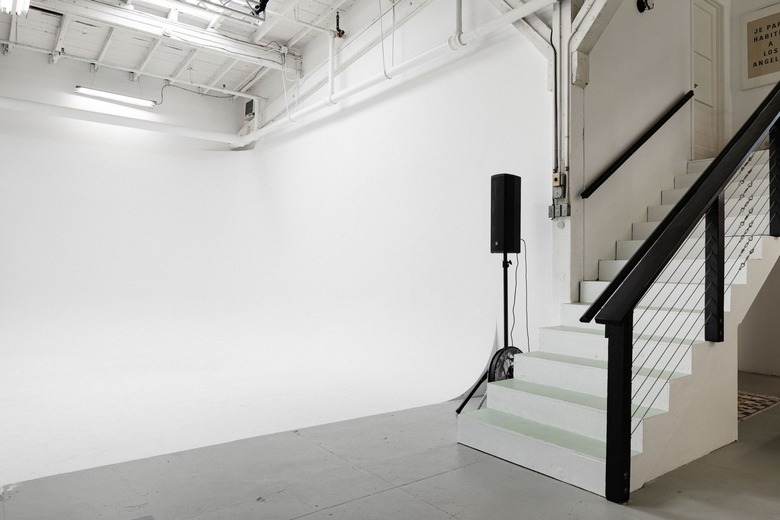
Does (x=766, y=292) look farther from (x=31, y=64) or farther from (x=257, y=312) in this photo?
(x=31, y=64)

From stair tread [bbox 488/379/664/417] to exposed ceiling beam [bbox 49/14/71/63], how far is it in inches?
256

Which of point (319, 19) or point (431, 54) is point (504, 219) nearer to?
point (431, 54)

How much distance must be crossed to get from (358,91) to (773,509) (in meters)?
5.40

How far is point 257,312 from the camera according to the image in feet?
27.2

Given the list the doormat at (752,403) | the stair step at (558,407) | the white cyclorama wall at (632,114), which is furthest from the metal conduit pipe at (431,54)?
the doormat at (752,403)

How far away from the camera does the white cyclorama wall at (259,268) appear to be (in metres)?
4.33

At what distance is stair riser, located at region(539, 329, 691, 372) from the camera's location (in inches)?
112

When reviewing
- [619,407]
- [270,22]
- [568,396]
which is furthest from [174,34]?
[619,407]

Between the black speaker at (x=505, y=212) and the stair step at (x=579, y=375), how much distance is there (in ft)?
2.67

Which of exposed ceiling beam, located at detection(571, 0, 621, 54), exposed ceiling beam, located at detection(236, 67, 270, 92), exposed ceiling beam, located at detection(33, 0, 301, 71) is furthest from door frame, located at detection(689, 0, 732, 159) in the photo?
exposed ceiling beam, located at detection(236, 67, 270, 92)

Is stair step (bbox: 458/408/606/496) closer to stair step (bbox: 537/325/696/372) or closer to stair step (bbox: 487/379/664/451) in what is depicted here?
stair step (bbox: 487/379/664/451)

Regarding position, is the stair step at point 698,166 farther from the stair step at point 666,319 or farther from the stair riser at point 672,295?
the stair step at point 666,319

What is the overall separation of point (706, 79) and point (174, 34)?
5.91 metres

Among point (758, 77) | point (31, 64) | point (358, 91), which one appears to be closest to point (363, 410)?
point (358, 91)
